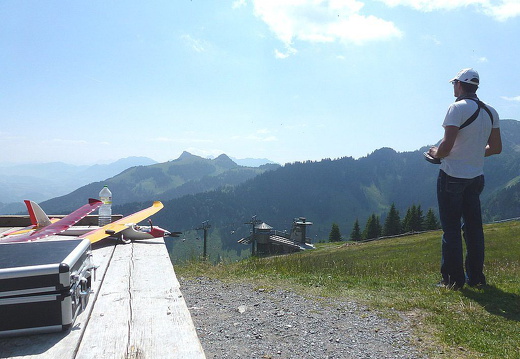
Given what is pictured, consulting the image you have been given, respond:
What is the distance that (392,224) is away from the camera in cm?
8031

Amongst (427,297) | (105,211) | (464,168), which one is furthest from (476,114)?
(105,211)

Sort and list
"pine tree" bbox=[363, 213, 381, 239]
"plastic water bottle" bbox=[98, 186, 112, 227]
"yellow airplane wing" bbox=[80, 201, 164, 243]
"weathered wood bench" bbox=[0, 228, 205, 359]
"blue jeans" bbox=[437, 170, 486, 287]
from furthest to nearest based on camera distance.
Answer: "pine tree" bbox=[363, 213, 381, 239]
"plastic water bottle" bbox=[98, 186, 112, 227]
"blue jeans" bbox=[437, 170, 486, 287]
"yellow airplane wing" bbox=[80, 201, 164, 243]
"weathered wood bench" bbox=[0, 228, 205, 359]

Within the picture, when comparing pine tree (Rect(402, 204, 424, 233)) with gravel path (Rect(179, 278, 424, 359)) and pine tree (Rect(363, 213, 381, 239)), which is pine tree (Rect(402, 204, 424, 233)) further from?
gravel path (Rect(179, 278, 424, 359))

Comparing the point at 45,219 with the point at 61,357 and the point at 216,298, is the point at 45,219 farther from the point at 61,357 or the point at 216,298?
the point at 61,357

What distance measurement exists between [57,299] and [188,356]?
2.27ft

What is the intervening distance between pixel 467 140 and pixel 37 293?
5831 mm

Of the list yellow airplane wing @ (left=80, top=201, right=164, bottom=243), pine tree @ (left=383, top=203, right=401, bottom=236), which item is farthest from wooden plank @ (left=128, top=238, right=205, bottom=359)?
pine tree @ (left=383, top=203, right=401, bottom=236)

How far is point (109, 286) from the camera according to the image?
257cm

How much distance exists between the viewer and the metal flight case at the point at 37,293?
1.60 metres

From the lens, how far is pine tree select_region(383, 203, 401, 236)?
261 feet

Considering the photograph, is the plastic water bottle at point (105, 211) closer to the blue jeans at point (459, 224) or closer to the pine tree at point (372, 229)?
the blue jeans at point (459, 224)

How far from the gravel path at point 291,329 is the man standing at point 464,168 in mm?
1947

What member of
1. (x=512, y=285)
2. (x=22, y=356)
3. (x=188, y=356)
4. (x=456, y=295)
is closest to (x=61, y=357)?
(x=22, y=356)

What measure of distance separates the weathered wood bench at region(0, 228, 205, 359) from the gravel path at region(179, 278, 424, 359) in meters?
1.73
